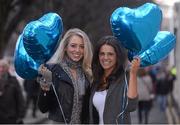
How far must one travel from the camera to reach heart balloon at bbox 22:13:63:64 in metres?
6.03

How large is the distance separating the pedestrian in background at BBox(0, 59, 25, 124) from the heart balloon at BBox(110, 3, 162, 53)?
434cm

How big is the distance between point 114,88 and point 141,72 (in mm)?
11004

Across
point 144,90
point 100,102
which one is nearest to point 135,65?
point 100,102

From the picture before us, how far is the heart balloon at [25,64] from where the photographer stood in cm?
635

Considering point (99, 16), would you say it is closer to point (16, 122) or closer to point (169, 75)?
point (169, 75)

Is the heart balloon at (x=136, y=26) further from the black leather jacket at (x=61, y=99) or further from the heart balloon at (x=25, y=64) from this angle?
the heart balloon at (x=25, y=64)

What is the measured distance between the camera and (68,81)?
19.9ft

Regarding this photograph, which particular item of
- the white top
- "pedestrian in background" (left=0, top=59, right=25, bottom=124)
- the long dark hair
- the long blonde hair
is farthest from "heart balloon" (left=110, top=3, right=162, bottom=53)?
"pedestrian in background" (left=0, top=59, right=25, bottom=124)

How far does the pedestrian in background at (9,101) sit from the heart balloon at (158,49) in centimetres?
413

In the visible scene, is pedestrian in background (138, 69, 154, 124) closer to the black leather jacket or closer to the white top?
the black leather jacket

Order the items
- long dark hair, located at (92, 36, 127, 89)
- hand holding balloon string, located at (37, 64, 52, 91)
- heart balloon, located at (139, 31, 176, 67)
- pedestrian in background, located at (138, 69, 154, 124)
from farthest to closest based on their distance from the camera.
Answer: pedestrian in background, located at (138, 69, 154, 124), heart balloon, located at (139, 31, 176, 67), hand holding balloon string, located at (37, 64, 52, 91), long dark hair, located at (92, 36, 127, 89)

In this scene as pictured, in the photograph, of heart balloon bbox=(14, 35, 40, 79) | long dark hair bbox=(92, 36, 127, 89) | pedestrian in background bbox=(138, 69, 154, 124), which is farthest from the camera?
pedestrian in background bbox=(138, 69, 154, 124)

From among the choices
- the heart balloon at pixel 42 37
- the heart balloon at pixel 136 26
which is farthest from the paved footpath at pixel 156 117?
the heart balloon at pixel 136 26

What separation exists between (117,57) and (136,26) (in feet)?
1.11
